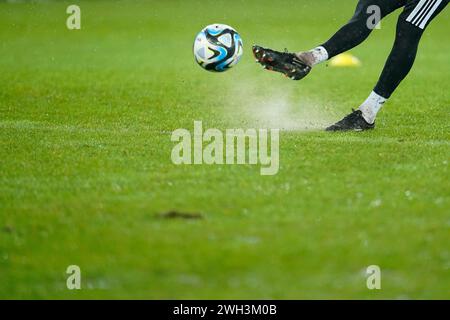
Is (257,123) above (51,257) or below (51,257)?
above

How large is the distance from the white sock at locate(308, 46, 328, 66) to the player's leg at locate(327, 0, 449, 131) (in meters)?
0.66

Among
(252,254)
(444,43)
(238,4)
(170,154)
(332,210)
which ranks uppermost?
(238,4)

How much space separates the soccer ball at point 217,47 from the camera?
9578 millimetres

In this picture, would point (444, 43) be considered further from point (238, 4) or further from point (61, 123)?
point (61, 123)

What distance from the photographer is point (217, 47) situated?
31.4 feet

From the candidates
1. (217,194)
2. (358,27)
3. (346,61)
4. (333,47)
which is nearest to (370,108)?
(333,47)

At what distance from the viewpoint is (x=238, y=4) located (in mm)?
27688

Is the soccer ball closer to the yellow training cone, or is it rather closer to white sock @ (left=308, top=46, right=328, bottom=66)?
white sock @ (left=308, top=46, right=328, bottom=66)

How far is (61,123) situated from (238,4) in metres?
18.1

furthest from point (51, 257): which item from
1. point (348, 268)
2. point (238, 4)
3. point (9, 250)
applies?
point (238, 4)

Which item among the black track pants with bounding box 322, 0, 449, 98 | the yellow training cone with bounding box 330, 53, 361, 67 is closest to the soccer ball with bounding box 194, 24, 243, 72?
the black track pants with bounding box 322, 0, 449, 98

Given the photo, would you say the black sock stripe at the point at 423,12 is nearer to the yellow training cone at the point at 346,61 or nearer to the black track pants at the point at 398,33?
the black track pants at the point at 398,33

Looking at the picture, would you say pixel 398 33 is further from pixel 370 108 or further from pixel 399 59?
pixel 370 108
